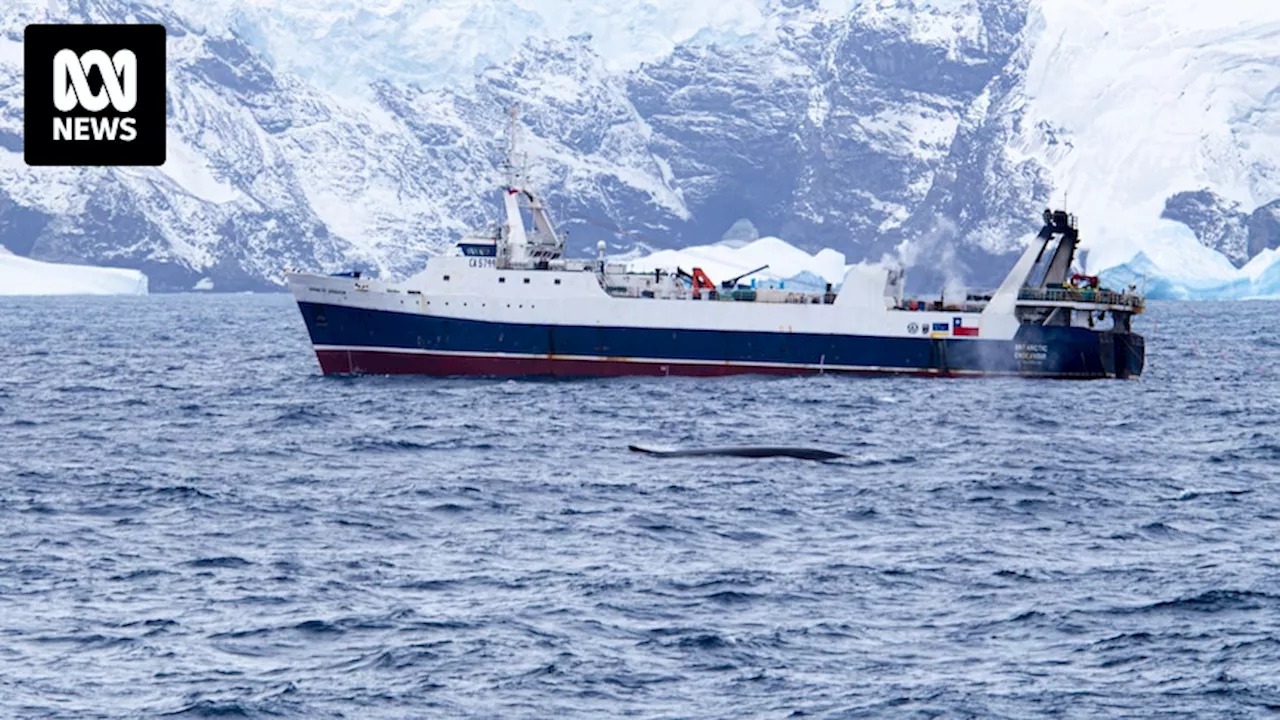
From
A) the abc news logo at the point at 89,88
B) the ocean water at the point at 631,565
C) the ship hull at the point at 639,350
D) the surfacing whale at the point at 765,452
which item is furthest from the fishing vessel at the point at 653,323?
the abc news logo at the point at 89,88

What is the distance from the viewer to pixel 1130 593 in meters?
38.0

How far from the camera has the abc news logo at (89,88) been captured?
138ft

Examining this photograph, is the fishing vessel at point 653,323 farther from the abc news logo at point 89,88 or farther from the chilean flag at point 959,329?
the abc news logo at point 89,88

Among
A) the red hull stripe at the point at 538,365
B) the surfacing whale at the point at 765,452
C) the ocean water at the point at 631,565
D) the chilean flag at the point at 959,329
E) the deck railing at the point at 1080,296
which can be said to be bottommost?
the ocean water at the point at 631,565

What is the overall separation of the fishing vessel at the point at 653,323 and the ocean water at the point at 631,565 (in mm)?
13331

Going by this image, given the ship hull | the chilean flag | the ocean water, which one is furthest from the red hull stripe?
the ocean water

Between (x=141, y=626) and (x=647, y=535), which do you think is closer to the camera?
(x=141, y=626)

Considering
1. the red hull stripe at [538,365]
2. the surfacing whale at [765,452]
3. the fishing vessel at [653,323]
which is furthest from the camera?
the red hull stripe at [538,365]

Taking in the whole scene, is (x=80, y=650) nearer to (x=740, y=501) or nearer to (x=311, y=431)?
(x=740, y=501)

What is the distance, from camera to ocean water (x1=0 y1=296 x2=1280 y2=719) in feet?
104

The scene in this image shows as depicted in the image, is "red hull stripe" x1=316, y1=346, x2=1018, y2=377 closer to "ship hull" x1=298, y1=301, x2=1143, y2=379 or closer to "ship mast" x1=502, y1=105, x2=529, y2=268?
"ship hull" x1=298, y1=301, x2=1143, y2=379

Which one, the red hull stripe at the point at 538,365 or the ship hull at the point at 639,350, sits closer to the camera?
the ship hull at the point at 639,350

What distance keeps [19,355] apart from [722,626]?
288ft

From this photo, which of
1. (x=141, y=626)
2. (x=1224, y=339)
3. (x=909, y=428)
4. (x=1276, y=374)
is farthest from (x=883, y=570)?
(x=1224, y=339)
